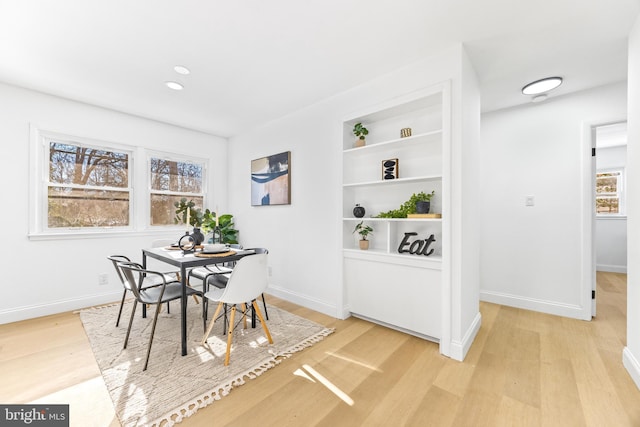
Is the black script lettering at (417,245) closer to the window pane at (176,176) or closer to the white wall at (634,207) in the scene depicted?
the white wall at (634,207)

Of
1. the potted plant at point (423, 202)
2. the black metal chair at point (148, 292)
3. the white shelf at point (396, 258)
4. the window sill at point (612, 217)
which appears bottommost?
the black metal chair at point (148, 292)

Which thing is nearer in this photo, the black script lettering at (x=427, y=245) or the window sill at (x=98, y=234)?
the black script lettering at (x=427, y=245)

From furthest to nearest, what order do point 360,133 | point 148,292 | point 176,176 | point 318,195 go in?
point 176,176
point 318,195
point 360,133
point 148,292

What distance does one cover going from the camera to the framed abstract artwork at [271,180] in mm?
3595

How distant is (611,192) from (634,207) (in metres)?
5.26

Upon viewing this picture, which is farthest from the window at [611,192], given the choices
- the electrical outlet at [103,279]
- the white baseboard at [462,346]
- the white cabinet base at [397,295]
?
the electrical outlet at [103,279]

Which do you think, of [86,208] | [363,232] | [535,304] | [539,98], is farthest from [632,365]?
[86,208]

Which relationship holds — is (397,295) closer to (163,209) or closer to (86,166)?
(163,209)

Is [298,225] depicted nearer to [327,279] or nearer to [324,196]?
[324,196]

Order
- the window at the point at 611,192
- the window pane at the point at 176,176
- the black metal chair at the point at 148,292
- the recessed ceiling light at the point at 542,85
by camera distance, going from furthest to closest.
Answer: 1. the window at the point at 611,192
2. the window pane at the point at 176,176
3. the recessed ceiling light at the point at 542,85
4. the black metal chair at the point at 148,292

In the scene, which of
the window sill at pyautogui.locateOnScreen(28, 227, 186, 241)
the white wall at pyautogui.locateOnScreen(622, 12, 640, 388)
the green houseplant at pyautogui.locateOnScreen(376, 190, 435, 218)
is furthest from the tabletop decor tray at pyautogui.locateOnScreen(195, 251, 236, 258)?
the white wall at pyautogui.locateOnScreen(622, 12, 640, 388)

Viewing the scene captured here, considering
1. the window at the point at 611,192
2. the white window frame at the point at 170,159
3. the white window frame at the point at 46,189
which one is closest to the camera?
the white window frame at the point at 46,189

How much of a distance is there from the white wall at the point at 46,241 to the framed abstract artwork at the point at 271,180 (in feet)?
5.04

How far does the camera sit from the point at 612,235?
529cm
